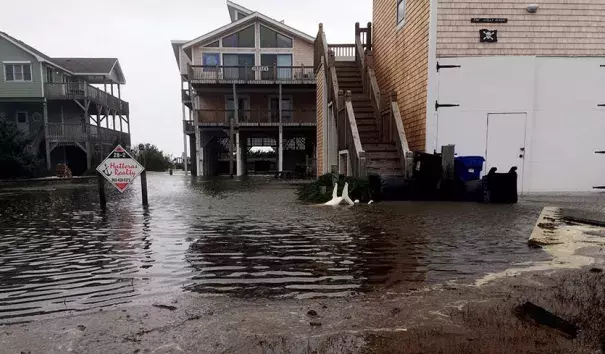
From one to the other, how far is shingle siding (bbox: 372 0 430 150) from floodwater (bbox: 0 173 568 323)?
14.1 feet

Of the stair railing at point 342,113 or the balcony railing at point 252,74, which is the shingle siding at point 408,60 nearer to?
the stair railing at point 342,113

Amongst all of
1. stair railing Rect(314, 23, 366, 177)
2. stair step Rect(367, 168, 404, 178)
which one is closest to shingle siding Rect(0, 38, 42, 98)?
stair railing Rect(314, 23, 366, 177)

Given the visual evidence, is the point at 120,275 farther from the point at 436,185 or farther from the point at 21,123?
the point at 21,123

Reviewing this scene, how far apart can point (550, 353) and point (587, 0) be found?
40.7 ft

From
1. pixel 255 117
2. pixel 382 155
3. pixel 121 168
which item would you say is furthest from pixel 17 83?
pixel 382 155

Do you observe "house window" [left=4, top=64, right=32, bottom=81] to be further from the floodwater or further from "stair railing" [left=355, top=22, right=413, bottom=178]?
the floodwater

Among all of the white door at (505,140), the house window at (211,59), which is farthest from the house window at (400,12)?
the house window at (211,59)

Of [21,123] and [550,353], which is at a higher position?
[21,123]

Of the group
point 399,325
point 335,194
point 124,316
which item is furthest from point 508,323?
point 335,194

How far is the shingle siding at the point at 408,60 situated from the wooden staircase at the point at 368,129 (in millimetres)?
876

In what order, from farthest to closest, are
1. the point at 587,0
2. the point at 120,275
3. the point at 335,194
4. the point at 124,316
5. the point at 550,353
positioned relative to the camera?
the point at 587,0 → the point at 335,194 → the point at 120,275 → the point at 124,316 → the point at 550,353

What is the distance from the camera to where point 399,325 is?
2.72 m

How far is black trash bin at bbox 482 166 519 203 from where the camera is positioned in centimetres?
958

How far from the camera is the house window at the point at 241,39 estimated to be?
2831cm
